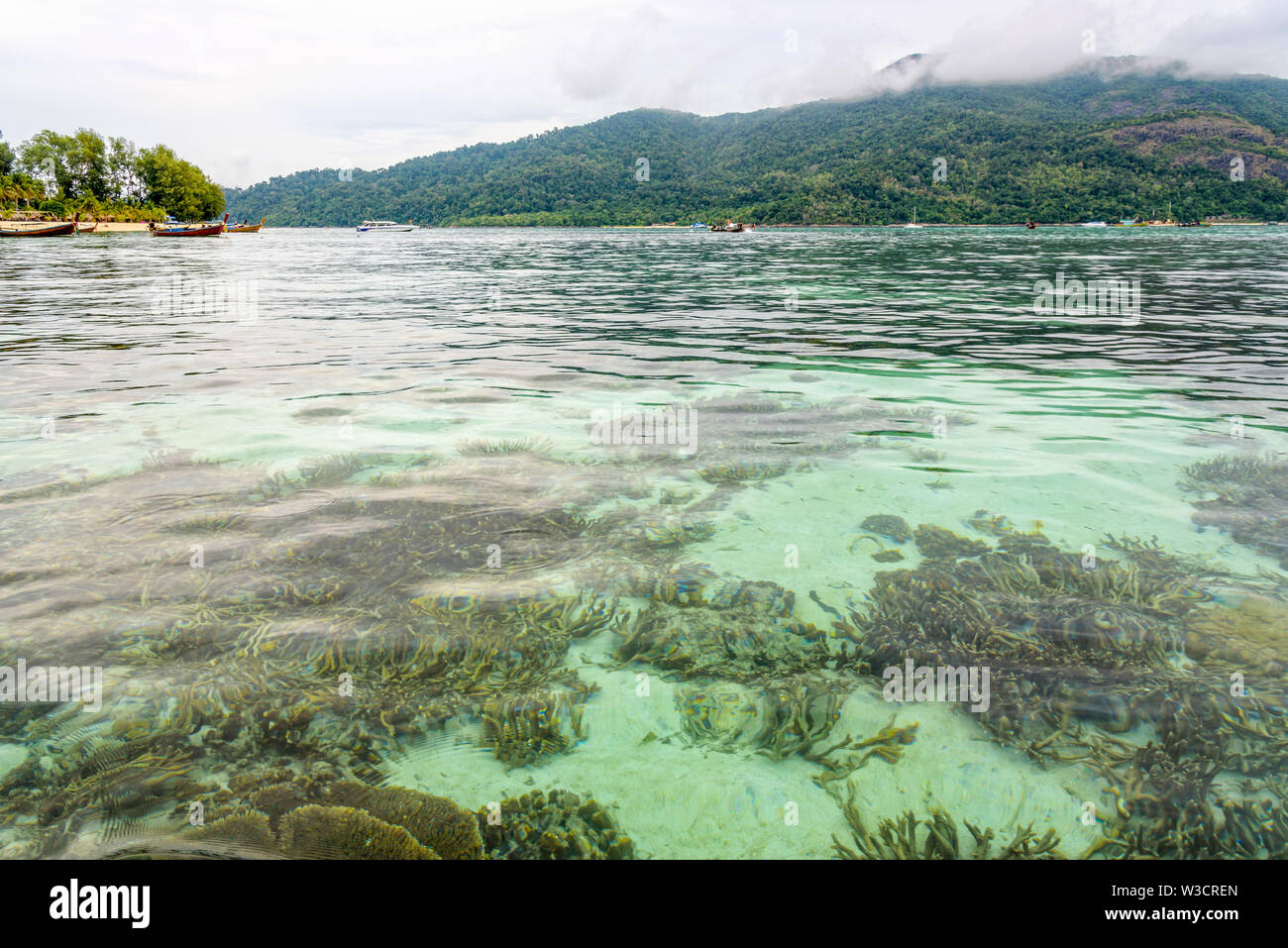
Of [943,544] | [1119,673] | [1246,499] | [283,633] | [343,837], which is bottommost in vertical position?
[343,837]

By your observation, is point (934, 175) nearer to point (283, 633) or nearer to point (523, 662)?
point (523, 662)

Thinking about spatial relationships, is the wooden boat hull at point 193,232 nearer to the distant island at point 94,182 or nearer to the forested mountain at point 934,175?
the distant island at point 94,182

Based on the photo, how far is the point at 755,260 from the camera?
148ft

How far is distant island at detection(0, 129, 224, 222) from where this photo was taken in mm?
118312

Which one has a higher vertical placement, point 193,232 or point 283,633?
point 193,232

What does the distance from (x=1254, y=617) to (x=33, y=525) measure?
9228 mm

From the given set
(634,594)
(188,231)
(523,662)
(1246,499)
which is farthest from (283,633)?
(188,231)

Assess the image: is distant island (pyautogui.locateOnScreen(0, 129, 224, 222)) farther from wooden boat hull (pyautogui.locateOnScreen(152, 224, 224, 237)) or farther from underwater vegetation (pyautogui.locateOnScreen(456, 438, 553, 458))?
underwater vegetation (pyautogui.locateOnScreen(456, 438, 553, 458))

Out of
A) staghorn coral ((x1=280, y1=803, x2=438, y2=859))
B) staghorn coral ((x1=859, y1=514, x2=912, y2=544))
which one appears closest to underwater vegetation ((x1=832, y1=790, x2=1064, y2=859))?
staghorn coral ((x1=280, y1=803, x2=438, y2=859))

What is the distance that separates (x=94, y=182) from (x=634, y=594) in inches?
6641

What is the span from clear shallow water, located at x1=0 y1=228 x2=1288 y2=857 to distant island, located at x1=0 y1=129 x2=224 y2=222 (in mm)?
139164

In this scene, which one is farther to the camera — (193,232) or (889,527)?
(193,232)

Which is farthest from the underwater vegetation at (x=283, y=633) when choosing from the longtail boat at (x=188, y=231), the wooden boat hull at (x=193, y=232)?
the longtail boat at (x=188, y=231)

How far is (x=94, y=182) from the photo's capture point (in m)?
128
